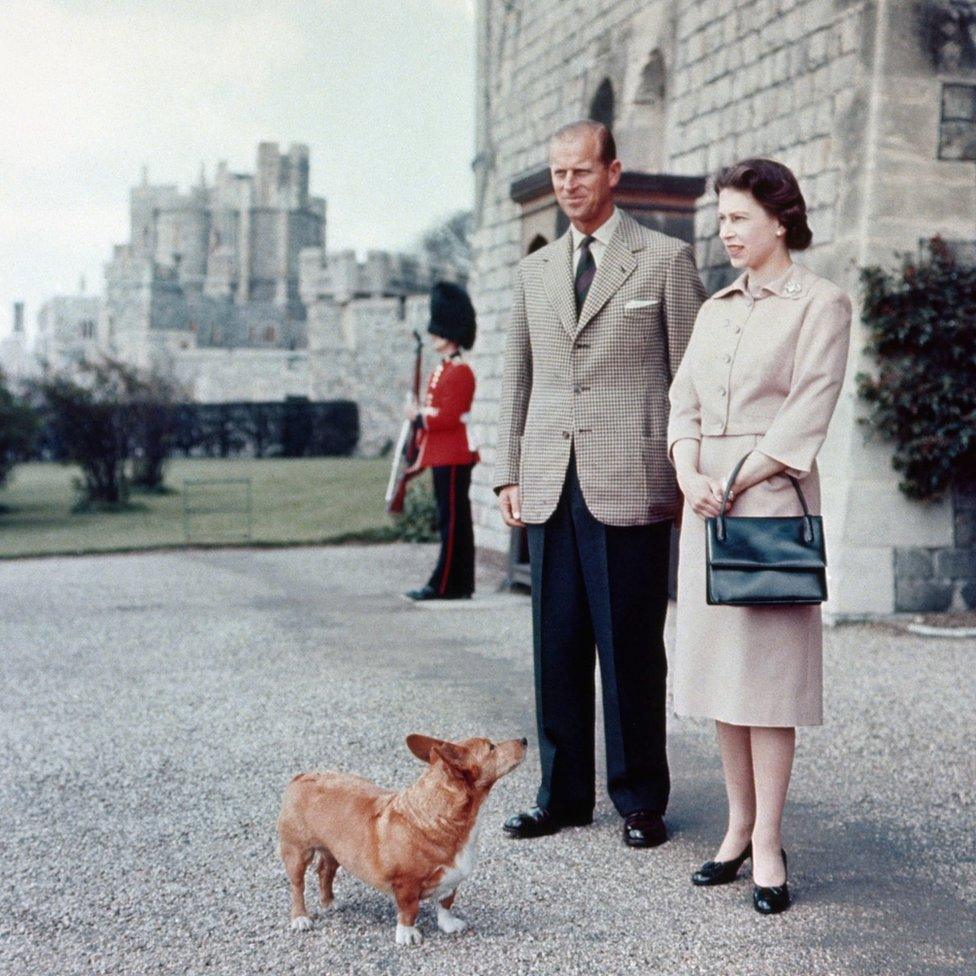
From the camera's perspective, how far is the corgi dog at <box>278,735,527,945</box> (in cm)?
327

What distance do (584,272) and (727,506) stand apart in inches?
41.6

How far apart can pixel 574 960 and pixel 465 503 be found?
631 cm

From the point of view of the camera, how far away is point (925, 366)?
26.2ft

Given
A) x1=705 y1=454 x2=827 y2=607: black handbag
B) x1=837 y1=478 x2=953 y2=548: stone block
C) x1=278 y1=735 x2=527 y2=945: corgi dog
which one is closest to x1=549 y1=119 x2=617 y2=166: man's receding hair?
x1=705 y1=454 x2=827 y2=607: black handbag

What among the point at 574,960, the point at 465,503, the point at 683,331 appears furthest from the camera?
the point at 465,503

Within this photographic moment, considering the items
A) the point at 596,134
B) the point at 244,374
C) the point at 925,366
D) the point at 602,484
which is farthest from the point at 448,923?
the point at 244,374

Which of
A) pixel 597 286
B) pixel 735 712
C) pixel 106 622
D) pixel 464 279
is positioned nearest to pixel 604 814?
pixel 735 712

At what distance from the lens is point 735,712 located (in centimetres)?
355

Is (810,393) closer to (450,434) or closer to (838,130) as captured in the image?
(838,130)

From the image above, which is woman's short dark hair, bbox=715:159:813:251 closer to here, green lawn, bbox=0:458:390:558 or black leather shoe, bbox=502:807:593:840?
black leather shoe, bbox=502:807:593:840

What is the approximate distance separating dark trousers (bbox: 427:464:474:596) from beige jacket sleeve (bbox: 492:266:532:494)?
4.92m

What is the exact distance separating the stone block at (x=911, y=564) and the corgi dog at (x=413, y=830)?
535 centimetres

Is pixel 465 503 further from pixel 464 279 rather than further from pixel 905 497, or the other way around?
pixel 464 279

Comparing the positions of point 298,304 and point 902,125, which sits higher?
point 298,304
